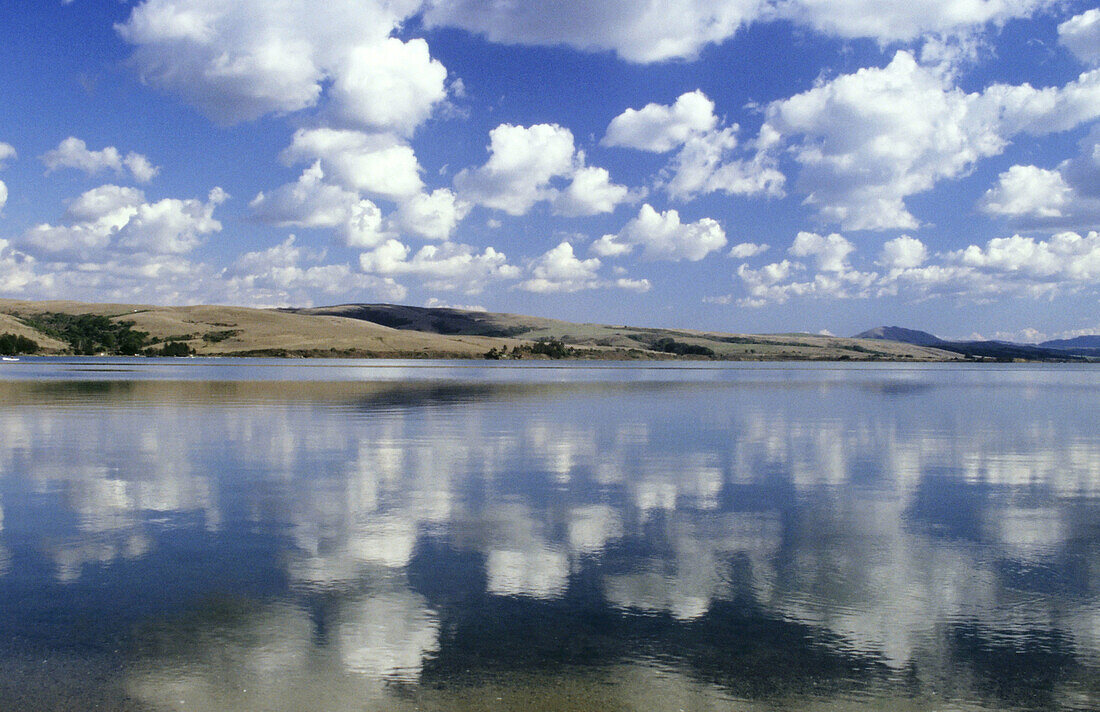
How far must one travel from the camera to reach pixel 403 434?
101 ft

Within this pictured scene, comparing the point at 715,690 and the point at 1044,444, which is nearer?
the point at 715,690

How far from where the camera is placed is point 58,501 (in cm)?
1745

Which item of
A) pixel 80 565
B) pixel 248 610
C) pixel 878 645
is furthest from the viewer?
pixel 80 565

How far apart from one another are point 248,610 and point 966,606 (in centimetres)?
881

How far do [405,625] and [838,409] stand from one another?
132 ft

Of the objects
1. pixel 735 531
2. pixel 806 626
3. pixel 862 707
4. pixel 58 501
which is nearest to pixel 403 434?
pixel 58 501

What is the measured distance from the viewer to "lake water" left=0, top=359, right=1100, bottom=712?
27.4ft

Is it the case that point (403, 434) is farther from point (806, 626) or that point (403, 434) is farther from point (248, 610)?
point (806, 626)

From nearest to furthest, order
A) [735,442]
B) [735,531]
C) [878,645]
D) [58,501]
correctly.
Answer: [878,645]
[735,531]
[58,501]
[735,442]

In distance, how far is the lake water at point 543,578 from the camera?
27.4ft

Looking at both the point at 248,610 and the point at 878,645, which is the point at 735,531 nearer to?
the point at 878,645

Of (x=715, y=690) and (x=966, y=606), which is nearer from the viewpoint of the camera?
(x=715, y=690)

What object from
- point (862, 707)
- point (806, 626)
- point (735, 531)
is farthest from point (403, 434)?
point (862, 707)

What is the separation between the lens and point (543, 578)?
12023 mm
